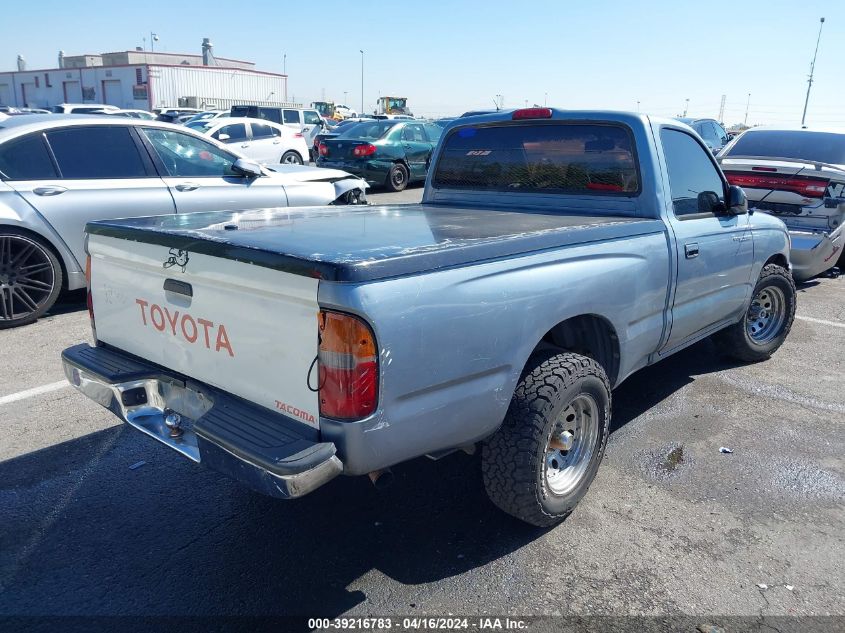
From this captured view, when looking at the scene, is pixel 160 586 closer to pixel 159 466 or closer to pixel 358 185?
pixel 159 466

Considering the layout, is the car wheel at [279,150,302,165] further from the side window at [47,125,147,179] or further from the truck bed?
the truck bed

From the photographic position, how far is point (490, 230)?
3057 mm

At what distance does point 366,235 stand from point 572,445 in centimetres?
142

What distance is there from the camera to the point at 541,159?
14.0 ft

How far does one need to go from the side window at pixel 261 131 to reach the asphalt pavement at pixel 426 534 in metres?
13.3

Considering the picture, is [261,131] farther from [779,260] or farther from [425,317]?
[425,317]

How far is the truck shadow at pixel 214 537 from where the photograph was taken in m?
2.61

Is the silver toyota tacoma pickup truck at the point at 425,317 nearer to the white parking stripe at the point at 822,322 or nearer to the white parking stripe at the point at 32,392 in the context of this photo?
the white parking stripe at the point at 32,392

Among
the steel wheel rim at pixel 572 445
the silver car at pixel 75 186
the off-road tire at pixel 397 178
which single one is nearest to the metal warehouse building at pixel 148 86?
the off-road tire at pixel 397 178

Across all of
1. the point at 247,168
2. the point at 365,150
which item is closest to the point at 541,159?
the point at 247,168

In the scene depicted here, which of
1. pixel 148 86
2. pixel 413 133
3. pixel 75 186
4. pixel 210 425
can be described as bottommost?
pixel 210 425

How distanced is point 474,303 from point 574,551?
129 cm

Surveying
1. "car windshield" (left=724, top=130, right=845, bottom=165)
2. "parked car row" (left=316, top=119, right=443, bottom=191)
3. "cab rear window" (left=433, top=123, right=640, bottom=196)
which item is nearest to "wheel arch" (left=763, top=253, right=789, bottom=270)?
"cab rear window" (left=433, top=123, right=640, bottom=196)

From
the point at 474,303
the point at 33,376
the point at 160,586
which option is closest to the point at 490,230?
the point at 474,303
